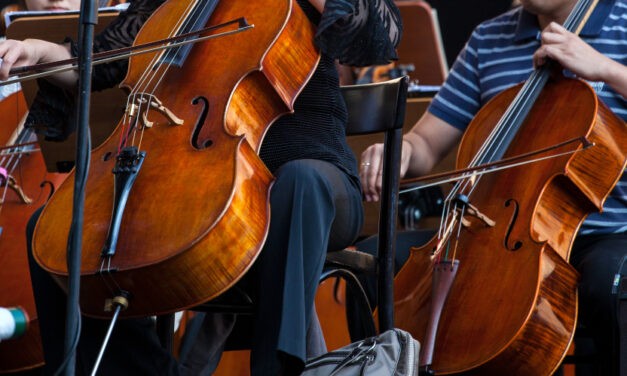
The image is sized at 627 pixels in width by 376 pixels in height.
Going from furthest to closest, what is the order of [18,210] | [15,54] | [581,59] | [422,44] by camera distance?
[422,44] < [18,210] < [581,59] < [15,54]

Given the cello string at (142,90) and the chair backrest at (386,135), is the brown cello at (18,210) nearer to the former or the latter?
the cello string at (142,90)

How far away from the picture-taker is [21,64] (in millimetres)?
1574

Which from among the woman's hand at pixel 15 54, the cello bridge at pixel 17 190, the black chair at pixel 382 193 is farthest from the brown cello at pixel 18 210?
the black chair at pixel 382 193

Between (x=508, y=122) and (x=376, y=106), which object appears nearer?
(x=376, y=106)

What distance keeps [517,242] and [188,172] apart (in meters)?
0.64

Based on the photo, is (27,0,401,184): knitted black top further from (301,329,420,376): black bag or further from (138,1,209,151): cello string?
(301,329,420,376): black bag

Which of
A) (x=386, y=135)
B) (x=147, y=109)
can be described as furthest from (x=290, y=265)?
(x=386, y=135)

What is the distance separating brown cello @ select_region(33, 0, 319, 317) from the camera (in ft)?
4.06

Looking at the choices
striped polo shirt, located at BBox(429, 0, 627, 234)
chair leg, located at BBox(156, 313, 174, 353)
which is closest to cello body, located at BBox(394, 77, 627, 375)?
striped polo shirt, located at BBox(429, 0, 627, 234)

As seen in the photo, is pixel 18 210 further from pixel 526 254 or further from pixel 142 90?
pixel 526 254

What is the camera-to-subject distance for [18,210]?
201cm

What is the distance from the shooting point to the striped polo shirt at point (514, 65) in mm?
1869

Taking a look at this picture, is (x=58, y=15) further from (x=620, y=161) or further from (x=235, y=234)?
(x=620, y=161)

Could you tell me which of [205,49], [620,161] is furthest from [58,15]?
[620,161]
